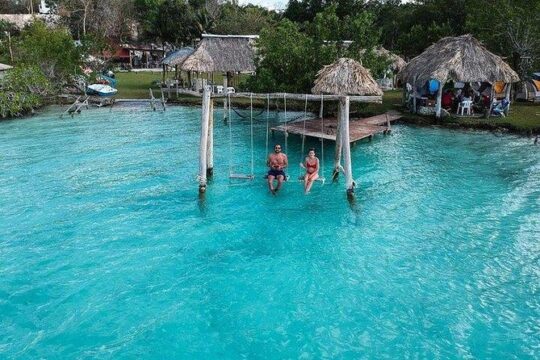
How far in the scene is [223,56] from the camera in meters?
30.0

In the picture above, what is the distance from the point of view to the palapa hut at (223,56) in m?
28.8

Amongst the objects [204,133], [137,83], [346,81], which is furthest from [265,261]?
[137,83]

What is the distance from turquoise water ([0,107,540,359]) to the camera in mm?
7617

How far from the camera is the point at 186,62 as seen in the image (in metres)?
28.5

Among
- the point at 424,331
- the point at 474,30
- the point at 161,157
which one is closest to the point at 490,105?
the point at 474,30

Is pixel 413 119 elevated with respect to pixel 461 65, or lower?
lower

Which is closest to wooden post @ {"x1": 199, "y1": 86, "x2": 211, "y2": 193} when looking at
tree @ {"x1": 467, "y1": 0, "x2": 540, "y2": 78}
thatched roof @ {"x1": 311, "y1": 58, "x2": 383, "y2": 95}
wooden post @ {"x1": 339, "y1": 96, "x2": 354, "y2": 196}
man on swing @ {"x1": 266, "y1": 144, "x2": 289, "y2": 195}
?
man on swing @ {"x1": 266, "y1": 144, "x2": 289, "y2": 195}

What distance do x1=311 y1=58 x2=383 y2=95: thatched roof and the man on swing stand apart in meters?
5.52

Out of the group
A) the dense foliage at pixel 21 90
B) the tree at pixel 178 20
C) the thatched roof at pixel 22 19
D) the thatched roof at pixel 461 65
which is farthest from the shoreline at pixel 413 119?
the thatched roof at pixel 22 19

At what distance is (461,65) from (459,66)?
18 centimetres

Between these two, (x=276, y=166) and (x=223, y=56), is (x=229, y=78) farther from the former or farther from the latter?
(x=276, y=166)

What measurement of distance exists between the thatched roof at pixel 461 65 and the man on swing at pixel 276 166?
39.0 ft

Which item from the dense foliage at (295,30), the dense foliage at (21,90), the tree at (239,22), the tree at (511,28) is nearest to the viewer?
the dense foliage at (295,30)

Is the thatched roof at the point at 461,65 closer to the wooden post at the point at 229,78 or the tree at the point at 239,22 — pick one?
the wooden post at the point at 229,78
